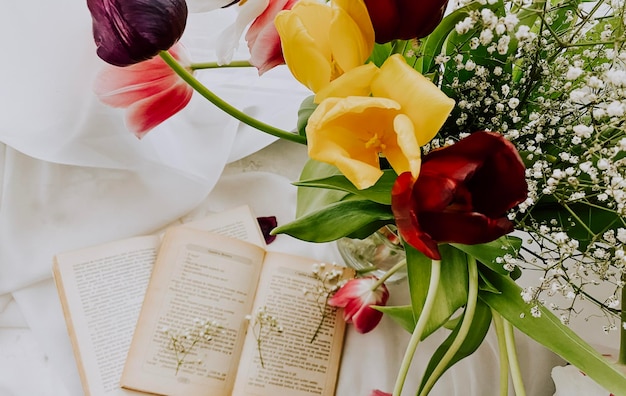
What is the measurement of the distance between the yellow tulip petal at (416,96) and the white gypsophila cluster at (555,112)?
0.06 meters

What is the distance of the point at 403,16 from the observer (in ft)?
1.26

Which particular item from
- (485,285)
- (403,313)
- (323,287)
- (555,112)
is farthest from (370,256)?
(555,112)

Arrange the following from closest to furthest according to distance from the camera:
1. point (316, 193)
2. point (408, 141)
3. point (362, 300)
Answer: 1. point (408, 141)
2. point (316, 193)
3. point (362, 300)

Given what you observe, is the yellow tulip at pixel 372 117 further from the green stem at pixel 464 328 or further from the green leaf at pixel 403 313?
the green leaf at pixel 403 313

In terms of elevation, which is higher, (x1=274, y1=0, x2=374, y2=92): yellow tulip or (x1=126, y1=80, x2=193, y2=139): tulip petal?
(x1=126, y1=80, x2=193, y2=139): tulip petal

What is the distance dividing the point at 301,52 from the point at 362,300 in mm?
469

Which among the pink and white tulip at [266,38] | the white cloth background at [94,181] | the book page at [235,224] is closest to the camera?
the pink and white tulip at [266,38]

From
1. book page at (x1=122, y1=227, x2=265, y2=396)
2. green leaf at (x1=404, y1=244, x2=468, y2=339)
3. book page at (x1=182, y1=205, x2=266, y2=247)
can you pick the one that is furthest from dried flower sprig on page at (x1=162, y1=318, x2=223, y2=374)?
green leaf at (x1=404, y1=244, x2=468, y2=339)

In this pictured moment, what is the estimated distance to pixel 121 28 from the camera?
41 cm

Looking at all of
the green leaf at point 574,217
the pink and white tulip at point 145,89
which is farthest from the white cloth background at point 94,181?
the green leaf at point 574,217

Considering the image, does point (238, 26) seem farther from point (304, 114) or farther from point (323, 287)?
point (323, 287)

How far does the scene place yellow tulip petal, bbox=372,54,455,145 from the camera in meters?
0.36

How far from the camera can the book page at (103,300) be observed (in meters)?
0.81

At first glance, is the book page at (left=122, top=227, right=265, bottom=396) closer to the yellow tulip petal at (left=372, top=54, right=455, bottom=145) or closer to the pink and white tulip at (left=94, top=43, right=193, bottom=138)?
the pink and white tulip at (left=94, top=43, right=193, bottom=138)
